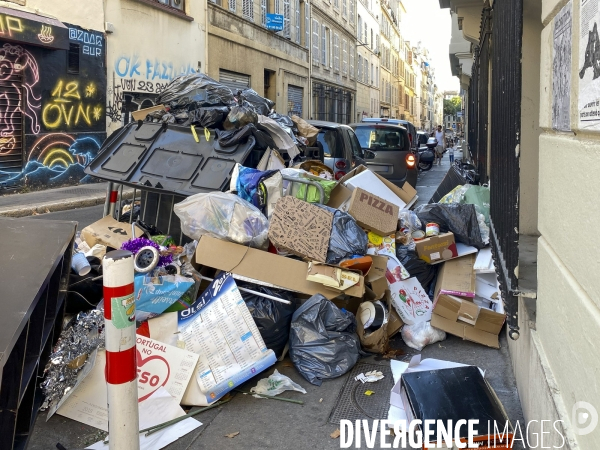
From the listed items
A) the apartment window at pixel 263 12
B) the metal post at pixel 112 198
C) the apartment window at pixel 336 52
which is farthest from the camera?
the apartment window at pixel 336 52

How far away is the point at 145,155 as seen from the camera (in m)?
5.49

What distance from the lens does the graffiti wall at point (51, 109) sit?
38.2 ft

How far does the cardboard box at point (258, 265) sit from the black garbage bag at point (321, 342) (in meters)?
0.22

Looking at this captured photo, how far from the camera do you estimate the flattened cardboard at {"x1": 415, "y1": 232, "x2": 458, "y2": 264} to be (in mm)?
4977

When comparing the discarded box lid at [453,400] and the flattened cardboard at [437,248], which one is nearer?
the discarded box lid at [453,400]

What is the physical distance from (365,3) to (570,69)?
4360 centimetres

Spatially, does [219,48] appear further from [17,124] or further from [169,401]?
[169,401]

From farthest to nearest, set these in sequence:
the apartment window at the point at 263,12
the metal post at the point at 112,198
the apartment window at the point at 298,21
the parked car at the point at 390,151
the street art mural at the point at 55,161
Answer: the apartment window at the point at 298,21, the apartment window at the point at 263,12, the parked car at the point at 390,151, the street art mural at the point at 55,161, the metal post at the point at 112,198

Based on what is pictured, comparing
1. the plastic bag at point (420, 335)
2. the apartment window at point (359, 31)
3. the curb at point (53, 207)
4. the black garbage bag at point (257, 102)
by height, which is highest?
the apartment window at point (359, 31)

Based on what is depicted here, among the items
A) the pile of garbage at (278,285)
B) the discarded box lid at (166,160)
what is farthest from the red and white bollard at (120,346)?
the discarded box lid at (166,160)

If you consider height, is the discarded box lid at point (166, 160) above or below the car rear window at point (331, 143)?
below

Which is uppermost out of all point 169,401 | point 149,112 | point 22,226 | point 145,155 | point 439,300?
point 149,112

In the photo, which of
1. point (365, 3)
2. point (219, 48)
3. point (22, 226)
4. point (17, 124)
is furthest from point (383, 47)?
point (22, 226)

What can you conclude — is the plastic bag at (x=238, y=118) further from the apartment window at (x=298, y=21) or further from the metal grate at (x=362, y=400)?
the apartment window at (x=298, y=21)
